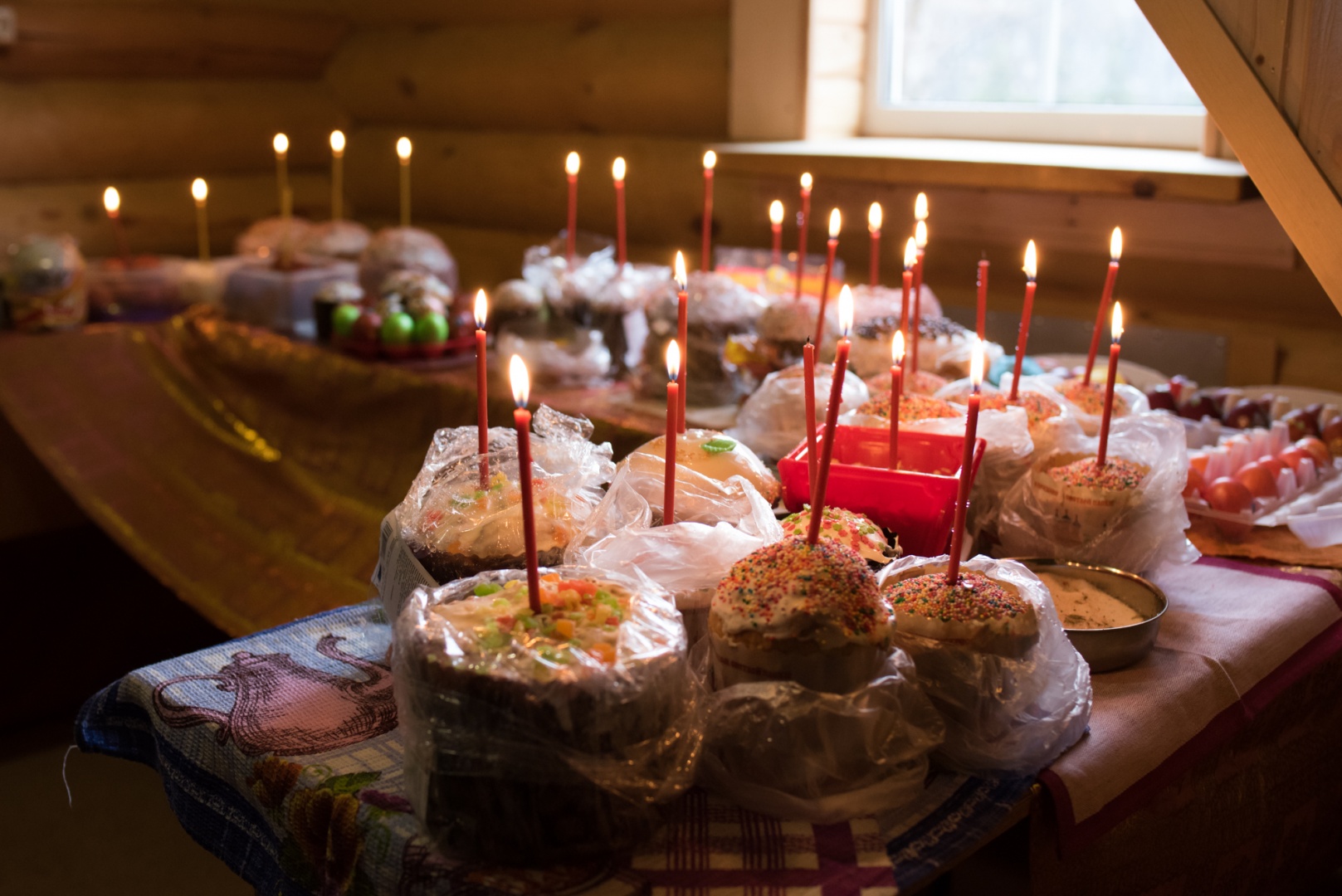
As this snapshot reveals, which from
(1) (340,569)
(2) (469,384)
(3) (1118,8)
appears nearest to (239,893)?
(1) (340,569)

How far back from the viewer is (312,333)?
108 inches

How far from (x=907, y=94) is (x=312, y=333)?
1.56 m

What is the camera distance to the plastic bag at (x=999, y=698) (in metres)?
0.97

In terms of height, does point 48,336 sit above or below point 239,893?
above

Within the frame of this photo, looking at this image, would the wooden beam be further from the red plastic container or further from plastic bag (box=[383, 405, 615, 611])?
plastic bag (box=[383, 405, 615, 611])

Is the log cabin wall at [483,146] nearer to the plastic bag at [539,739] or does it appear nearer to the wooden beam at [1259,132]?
the wooden beam at [1259,132]

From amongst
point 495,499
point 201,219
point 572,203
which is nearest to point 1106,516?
point 495,499

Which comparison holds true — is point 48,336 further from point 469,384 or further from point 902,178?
point 902,178

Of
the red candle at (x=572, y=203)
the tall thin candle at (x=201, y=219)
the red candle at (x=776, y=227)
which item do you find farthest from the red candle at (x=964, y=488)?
the tall thin candle at (x=201, y=219)

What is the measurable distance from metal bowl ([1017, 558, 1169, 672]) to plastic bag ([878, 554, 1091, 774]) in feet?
0.42

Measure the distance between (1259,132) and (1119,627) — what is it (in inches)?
25.8

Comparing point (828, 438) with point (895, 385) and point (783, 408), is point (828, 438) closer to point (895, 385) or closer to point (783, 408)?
point (895, 385)

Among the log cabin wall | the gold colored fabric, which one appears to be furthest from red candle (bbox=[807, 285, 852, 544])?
the log cabin wall

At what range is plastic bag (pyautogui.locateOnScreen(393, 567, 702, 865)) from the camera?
816 millimetres
